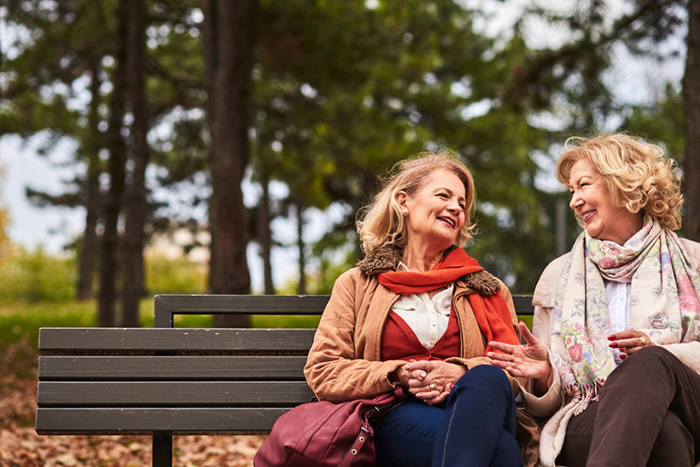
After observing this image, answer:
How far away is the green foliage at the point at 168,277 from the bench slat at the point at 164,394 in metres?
27.1

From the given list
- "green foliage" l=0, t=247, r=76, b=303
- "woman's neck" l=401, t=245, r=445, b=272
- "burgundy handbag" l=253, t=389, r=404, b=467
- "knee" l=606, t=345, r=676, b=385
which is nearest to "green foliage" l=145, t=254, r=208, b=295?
"green foliage" l=0, t=247, r=76, b=303

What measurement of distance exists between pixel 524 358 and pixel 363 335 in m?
0.66

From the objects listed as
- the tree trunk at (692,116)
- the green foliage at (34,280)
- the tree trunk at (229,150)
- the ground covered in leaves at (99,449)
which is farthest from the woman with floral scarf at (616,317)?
the green foliage at (34,280)

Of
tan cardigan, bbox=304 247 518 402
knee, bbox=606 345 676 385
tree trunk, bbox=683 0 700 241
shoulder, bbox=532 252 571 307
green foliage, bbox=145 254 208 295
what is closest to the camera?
knee, bbox=606 345 676 385

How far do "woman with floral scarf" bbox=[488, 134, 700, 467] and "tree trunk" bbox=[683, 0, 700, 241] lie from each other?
209cm

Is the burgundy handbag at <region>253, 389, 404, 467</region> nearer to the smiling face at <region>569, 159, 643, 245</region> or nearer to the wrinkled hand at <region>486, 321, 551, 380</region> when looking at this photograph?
the wrinkled hand at <region>486, 321, 551, 380</region>

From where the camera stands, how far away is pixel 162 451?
3.56 metres

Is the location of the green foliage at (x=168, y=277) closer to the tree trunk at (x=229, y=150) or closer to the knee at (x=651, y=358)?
the tree trunk at (x=229, y=150)

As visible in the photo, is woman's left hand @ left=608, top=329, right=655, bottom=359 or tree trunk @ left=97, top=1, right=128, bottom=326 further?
tree trunk @ left=97, top=1, right=128, bottom=326

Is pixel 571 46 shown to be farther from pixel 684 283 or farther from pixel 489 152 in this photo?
pixel 489 152

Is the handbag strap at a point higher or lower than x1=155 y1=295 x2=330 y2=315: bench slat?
lower

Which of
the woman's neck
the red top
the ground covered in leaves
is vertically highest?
the woman's neck

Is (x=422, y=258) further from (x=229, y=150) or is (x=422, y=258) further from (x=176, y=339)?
(x=229, y=150)

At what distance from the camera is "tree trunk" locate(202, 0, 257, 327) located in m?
8.14
